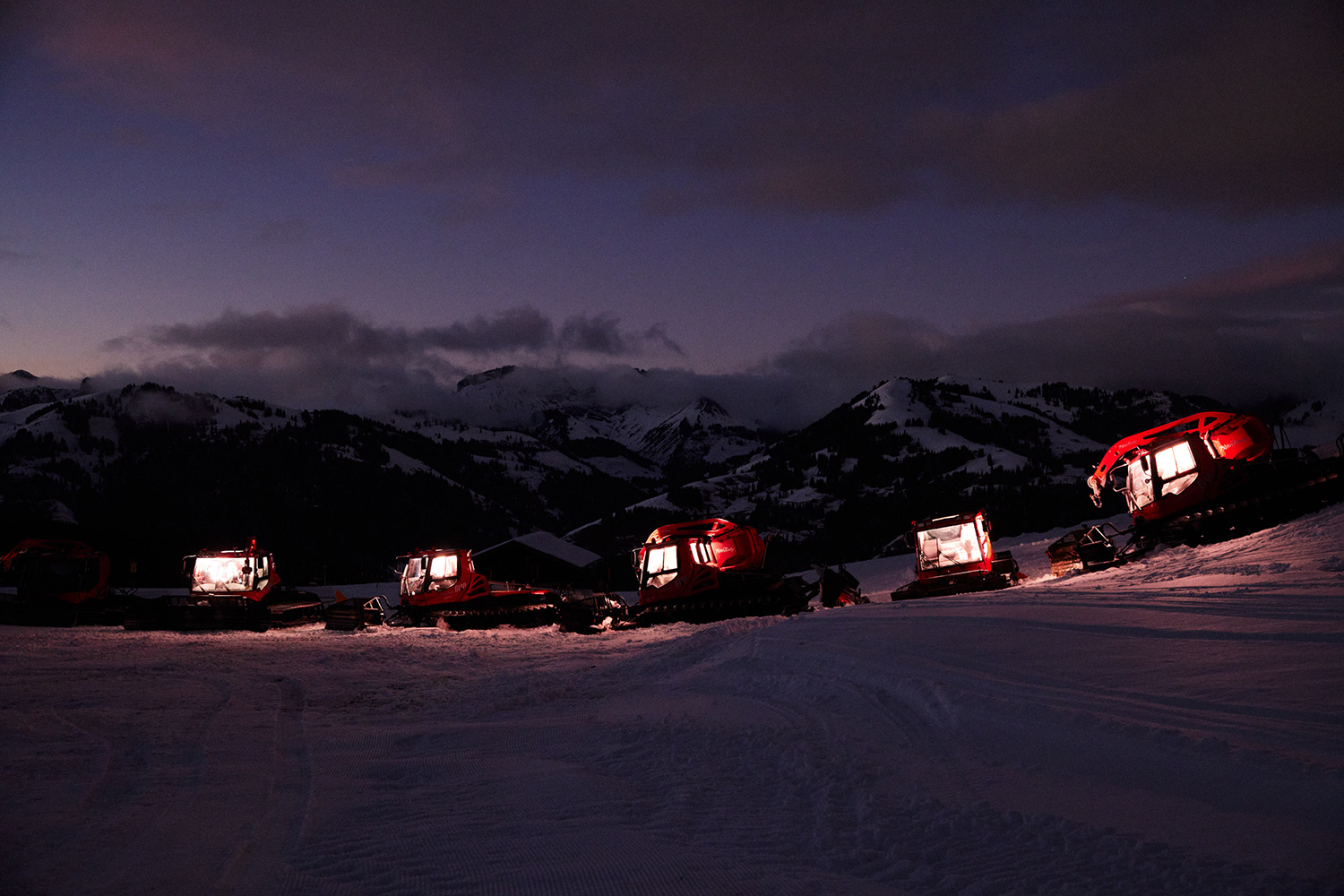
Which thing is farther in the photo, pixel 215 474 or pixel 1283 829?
pixel 215 474

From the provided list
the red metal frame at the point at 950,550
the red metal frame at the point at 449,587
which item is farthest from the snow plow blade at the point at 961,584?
the red metal frame at the point at 449,587

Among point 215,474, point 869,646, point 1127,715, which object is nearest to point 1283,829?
point 1127,715

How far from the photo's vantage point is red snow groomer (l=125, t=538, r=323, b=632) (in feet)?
71.4

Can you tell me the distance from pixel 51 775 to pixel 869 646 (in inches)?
323

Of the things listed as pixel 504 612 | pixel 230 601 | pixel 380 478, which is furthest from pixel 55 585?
pixel 380 478

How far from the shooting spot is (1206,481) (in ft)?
57.9

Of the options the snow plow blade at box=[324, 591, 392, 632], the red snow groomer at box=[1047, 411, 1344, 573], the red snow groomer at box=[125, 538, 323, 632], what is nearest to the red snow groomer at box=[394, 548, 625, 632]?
the snow plow blade at box=[324, 591, 392, 632]

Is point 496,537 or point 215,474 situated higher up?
point 215,474

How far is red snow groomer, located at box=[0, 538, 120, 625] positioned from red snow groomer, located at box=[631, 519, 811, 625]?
1589 cm

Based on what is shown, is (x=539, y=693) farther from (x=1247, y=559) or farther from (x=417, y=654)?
(x=1247, y=559)

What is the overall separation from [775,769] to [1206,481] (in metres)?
16.1

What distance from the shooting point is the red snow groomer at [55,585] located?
22.5m

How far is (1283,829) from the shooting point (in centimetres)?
418

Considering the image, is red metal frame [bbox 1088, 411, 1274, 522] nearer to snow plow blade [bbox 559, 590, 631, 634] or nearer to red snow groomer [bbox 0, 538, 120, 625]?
snow plow blade [bbox 559, 590, 631, 634]
